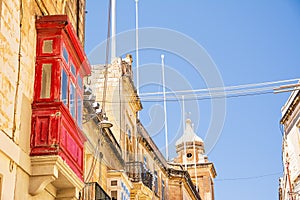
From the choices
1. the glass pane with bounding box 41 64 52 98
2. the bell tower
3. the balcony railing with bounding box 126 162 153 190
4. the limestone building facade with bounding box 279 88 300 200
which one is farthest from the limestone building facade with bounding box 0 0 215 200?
the bell tower

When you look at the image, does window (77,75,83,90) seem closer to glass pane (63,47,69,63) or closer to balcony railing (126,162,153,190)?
glass pane (63,47,69,63)

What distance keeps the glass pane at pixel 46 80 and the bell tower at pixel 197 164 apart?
4628 centimetres

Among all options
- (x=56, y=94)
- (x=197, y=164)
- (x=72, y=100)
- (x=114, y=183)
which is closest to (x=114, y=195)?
(x=114, y=183)

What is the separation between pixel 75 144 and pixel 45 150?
1.55 metres

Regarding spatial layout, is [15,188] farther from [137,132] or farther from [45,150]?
[137,132]

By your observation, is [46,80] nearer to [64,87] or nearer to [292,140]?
[64,87]

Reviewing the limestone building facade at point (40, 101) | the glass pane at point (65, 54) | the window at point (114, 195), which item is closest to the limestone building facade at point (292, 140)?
the window at point (114, 195)

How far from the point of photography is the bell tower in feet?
189

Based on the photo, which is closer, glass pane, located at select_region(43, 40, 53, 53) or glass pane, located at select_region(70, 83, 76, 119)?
glass pane, located at select_region(43, 40, 53, 53)

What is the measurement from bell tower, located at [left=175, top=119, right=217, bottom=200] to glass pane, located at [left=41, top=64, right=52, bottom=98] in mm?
46277

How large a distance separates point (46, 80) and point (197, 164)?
4960cm

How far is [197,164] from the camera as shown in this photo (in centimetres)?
5850

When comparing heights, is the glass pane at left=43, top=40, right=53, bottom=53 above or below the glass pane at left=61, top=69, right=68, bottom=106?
above

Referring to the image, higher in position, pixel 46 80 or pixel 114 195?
pixel 46 80
